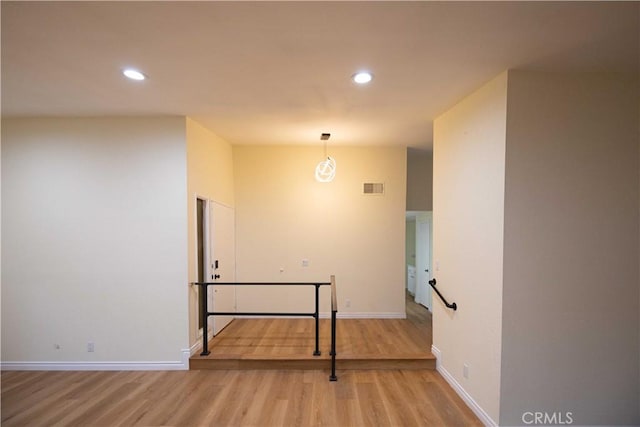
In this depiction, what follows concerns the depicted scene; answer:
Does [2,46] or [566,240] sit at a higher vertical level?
[2,46]

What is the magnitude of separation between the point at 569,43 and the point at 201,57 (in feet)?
8.19

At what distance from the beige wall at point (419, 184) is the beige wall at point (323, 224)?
83cm

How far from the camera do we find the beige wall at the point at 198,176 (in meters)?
3.56

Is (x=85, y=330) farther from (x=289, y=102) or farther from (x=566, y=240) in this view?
(x=566, y=240)

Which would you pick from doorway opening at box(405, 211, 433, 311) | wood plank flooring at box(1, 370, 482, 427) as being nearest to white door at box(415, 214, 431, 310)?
doorway opening at box(405, 211, 433, 311)

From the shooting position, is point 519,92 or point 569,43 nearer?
point 569,43

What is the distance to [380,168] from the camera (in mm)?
Result: 5102

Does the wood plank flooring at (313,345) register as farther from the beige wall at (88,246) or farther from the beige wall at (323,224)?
the beige wall at (88,246)

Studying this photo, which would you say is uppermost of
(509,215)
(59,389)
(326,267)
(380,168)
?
(380,168)

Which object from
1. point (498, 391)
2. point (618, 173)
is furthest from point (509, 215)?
point (498, 391)

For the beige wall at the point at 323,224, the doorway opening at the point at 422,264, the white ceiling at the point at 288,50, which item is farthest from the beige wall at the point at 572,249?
the doorway opening at the point at 422,264

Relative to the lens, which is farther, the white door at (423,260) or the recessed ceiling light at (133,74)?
the white door at (423,260)

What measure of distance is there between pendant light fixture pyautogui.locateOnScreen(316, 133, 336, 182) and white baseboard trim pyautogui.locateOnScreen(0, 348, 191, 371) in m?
3.08

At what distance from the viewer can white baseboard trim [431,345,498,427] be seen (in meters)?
2.50
